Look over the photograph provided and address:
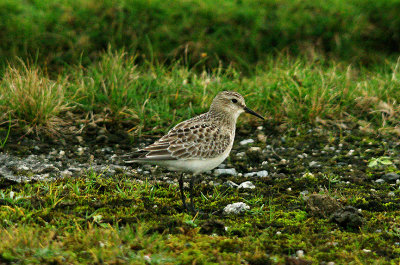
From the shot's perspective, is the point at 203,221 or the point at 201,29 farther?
the point at 201,29

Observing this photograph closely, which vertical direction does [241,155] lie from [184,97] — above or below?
below

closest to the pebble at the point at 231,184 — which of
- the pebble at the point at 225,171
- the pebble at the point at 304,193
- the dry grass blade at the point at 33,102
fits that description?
the pebble at the point at 225,171

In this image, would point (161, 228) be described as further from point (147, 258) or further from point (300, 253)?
point (300, 253)

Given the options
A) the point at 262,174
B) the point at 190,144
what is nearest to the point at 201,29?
the point at 262,174

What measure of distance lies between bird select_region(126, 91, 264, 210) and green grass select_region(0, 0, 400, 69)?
4337 mm

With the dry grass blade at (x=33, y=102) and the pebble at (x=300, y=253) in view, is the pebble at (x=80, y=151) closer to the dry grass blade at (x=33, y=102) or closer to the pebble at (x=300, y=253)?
the dry grass blade at (x=33, y=102)

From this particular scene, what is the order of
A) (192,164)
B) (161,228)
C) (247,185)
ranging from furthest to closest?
(247,185), (192,164), (161,228)

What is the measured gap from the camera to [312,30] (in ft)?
38.0

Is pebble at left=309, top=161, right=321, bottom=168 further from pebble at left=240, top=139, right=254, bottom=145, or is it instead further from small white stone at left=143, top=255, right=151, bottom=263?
small white stone at left=143, top=255, right=151, bottom=263

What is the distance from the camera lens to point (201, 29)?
1129cm

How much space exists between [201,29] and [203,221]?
6.82 metres

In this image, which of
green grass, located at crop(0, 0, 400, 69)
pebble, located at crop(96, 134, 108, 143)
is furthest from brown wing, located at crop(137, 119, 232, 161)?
green grass, located at crop(0, 0, 400, 69)

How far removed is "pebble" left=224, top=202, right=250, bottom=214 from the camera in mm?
5578

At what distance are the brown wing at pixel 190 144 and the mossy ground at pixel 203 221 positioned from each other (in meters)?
0.44
